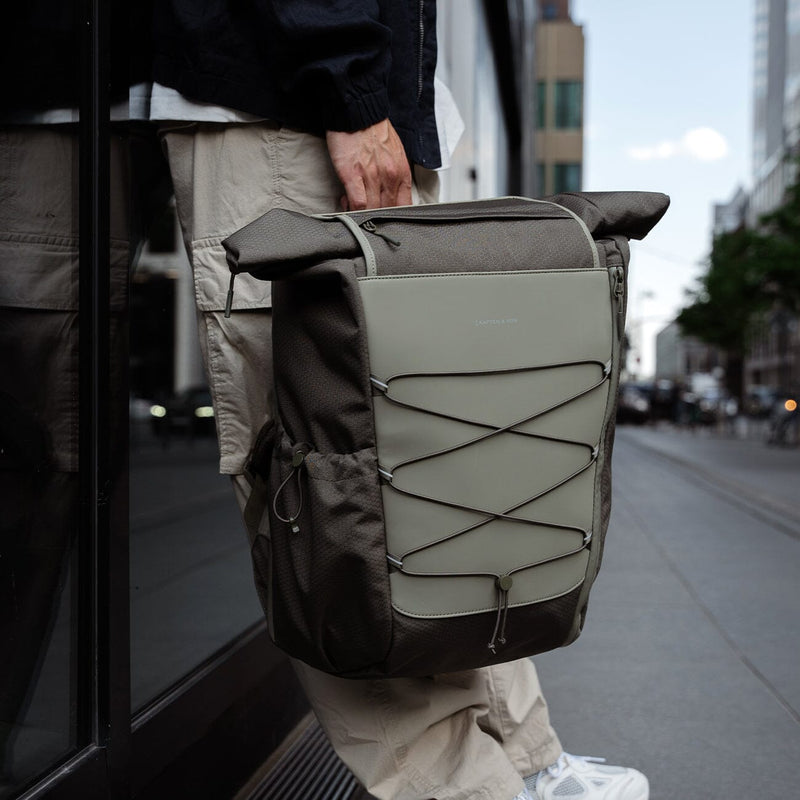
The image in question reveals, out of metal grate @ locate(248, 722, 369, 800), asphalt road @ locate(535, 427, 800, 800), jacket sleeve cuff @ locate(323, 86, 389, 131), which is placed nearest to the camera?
jacket sleeve cuff @ locate(323, 86, 389, 131)

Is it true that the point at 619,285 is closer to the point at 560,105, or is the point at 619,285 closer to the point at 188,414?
the point at 188,414

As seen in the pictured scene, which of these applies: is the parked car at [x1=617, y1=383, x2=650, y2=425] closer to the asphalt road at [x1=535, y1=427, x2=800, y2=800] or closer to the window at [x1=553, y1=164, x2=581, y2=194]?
the window at [x1=553, y1=164, x2=581, y2=194]

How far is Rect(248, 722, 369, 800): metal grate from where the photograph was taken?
2.08 m

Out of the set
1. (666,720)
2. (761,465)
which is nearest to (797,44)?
(761,465)

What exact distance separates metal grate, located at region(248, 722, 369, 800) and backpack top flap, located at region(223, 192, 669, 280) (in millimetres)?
1251

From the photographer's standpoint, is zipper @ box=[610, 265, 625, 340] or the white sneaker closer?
zipper @ box=[610, 265, 625, 340]

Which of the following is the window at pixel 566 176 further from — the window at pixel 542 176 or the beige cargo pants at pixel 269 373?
the beige cargo pants at pixel 269 373

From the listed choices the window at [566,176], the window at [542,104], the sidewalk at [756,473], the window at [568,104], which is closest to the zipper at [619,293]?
the sidewalk at [756,473]

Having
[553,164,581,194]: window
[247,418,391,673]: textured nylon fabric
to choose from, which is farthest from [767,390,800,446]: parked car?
[247,418,391,673]: textured nylon fabric

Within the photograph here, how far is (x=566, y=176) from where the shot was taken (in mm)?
23594

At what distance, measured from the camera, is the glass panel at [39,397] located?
1.46 m

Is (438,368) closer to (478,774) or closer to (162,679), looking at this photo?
(478,774)

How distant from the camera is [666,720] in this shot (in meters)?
2.54

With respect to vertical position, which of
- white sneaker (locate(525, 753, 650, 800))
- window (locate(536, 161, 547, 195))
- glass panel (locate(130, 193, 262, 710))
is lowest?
white sneaker (locate(525, 753, 650, 800))
